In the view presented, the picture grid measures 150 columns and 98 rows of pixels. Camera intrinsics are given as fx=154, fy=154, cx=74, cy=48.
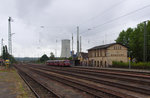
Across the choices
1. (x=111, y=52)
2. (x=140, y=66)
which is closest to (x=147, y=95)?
(x=140, y=66)

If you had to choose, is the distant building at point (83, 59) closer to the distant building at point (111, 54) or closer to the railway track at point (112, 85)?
the distant building at point (111, 54)

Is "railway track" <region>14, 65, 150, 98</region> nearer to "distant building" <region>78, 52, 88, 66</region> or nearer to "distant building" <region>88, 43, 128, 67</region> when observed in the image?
"distant building" <region>88, 43, 128, 67</region>

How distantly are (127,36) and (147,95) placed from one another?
6217 centimetres

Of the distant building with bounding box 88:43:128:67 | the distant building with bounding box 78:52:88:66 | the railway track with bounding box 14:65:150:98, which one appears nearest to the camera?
the railway track with bounding box 14:65:150:98

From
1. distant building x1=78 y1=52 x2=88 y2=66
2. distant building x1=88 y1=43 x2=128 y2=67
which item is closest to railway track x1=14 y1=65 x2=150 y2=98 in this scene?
distant building x1=88 y1=43 x2=128 y2=67

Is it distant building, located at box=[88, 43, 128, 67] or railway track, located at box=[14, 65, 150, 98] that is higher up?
distant building, located at box=[88, 43, 128, 67]

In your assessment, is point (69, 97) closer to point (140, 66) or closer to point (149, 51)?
point (140, 66)

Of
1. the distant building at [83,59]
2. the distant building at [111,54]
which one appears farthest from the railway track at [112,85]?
the distant building at [83,59]

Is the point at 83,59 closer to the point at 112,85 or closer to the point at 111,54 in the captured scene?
the point at 111,54

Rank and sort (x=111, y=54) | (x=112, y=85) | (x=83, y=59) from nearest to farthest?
(x=112, y=85)
(x=111, y=54)
(x=83, y=59)

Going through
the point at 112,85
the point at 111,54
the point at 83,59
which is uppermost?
the point at 111,54

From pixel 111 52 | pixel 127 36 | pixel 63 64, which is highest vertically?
pixel 127 36

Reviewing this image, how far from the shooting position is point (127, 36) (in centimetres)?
6888

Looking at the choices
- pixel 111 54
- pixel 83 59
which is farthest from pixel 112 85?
pixel 83 59
